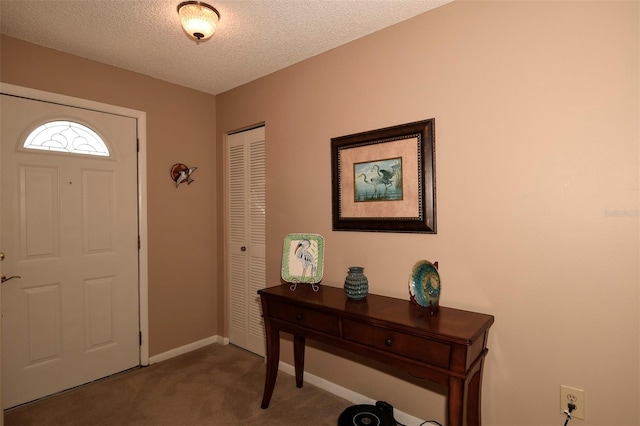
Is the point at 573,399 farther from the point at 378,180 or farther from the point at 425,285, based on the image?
the point at 378,180

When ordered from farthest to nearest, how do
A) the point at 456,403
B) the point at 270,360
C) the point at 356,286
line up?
the point at 270,360
the point at 356,286
the point at 456,403

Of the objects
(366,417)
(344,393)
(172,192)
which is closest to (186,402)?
(344,393)

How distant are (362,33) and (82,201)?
2399 mm

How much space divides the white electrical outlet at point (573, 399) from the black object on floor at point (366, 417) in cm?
88

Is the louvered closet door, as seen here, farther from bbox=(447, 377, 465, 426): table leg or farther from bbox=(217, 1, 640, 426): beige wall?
bbox=(447, 377, 465, 426): table leg

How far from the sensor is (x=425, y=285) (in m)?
1.75

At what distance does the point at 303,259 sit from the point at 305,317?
16.9 inches

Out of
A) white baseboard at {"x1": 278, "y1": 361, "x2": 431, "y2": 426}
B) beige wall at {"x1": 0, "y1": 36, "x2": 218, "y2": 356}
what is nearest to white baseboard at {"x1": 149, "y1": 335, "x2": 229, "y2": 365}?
beige wall at {"x1": 0, "y1": 36, "x2": 218, "y2": 356}

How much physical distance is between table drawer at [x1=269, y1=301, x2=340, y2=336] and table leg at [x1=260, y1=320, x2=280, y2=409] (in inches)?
5.6

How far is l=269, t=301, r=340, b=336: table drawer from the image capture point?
6.12 feet

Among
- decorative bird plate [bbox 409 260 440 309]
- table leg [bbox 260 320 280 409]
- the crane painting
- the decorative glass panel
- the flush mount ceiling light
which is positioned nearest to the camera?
decorative bird plate [bbox 409 260 440 309]

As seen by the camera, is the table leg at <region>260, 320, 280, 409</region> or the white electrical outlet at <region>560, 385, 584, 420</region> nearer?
the white electrical outlet at <region>560, 385, 584, 420</region>

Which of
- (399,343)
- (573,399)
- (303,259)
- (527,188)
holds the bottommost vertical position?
(573,399)

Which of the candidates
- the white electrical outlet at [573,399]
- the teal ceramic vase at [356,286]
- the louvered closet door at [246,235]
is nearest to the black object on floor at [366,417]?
the teal ceramic vase at [356,286]
